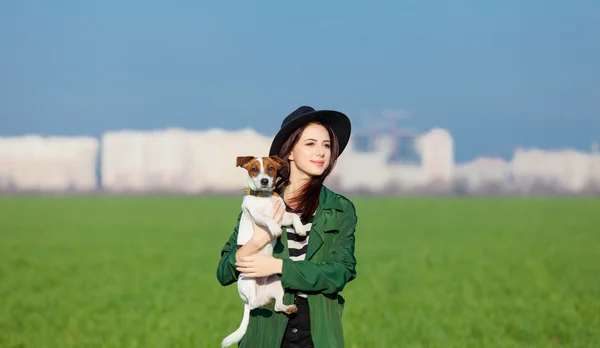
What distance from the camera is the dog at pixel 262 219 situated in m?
4.86

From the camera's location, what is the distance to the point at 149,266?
78.1 ft

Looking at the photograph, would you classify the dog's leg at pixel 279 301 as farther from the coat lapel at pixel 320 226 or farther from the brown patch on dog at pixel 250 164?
the brown patch on dog at pixel 250 164

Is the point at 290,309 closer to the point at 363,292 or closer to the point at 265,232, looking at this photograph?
the point at 265,232

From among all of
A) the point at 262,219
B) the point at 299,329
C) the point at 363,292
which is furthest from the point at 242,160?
the point at 363,292

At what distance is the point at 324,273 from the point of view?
4969 millimetres

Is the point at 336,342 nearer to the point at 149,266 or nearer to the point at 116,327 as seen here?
the point at 116,327

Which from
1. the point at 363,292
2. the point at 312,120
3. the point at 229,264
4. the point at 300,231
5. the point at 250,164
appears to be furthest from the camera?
the point at 363,292

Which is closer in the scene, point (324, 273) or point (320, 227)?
point (324, 273)

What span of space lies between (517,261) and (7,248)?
58.1 ft

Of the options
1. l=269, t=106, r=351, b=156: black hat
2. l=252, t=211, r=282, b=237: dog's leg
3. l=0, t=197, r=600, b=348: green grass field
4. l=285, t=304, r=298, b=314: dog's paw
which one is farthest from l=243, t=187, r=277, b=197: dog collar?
l=0, t=197, r=600, b=348: green grass field

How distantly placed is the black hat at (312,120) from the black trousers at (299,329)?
935 mm

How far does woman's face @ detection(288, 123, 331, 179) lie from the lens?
5234 mm

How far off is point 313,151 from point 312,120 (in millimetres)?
185

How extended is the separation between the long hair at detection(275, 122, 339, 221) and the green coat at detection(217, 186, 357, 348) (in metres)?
0.07
